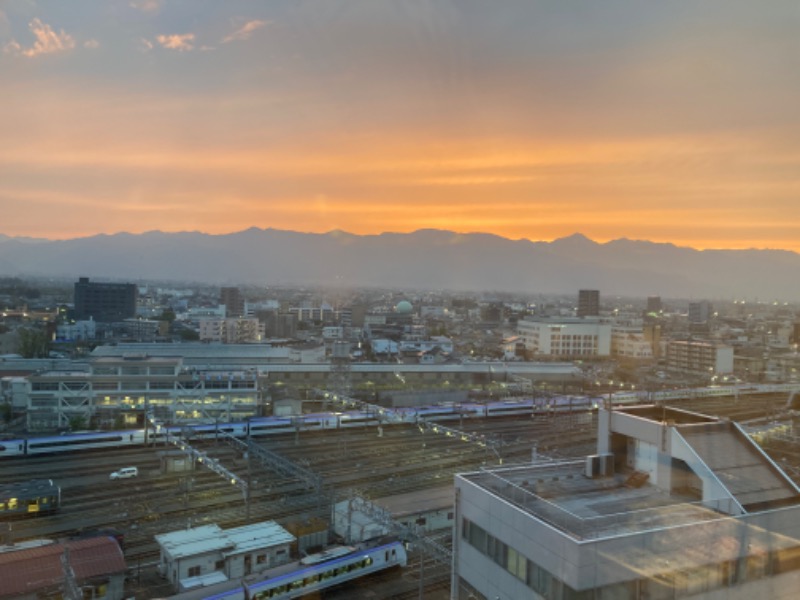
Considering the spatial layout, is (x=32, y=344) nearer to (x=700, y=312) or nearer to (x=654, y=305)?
(x=700, y=312)

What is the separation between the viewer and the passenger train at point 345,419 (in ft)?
21.0

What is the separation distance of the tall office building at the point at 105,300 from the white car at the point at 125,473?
17323 mm

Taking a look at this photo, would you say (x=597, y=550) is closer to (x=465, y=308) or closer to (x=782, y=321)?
(x=782, y=321)

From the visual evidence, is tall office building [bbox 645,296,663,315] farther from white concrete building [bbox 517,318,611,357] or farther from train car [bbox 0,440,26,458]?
train car [bbox 0,440,26,458]

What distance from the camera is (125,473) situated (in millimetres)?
5629

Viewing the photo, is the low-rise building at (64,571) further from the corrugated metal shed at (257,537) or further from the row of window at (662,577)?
the row of window at (662,577)

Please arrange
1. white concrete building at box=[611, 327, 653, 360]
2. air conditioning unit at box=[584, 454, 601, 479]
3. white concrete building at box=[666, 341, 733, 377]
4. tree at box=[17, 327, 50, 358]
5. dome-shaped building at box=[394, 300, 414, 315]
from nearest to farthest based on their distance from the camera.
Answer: air conditioning unit at box=[584, 454, 601, 479] → tree at box=[17, 327, 50, 358] → white concrete building at box=[666, 341, 733, 377] → white concrete building at box=[611, 327, 653, 360] → dome-shaped building at box=[394, 300, 414, 315]

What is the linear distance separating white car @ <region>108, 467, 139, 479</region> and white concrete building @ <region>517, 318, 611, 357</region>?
11.6 meters

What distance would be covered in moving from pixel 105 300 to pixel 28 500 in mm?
19352

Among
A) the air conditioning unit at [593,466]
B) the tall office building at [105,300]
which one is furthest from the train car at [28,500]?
the tall office building at [105,300]

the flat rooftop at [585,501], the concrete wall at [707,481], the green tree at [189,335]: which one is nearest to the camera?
the flat rooftop at [585,501]

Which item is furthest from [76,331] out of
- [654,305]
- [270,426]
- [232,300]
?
[654,305]

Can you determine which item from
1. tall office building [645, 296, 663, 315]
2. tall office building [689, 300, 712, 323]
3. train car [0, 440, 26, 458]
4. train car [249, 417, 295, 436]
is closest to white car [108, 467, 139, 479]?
train car [0, 440, 26, 458]

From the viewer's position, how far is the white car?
559 centimetres
